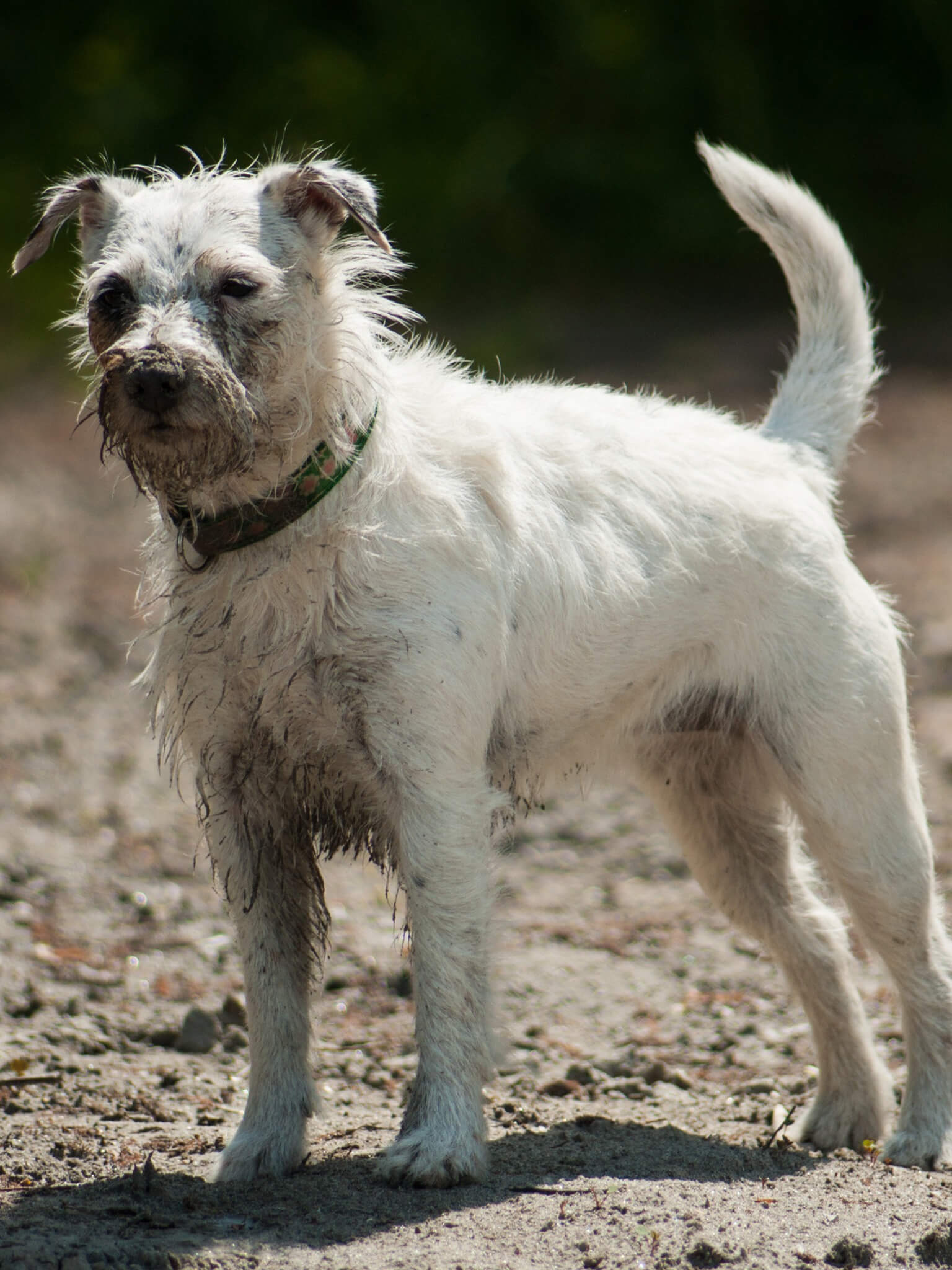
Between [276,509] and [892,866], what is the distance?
2009 mm

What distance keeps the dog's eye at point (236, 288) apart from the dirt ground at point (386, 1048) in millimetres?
1646

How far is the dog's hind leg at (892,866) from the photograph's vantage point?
168 inches

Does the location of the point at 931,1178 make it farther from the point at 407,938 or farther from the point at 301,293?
the point at 301,293

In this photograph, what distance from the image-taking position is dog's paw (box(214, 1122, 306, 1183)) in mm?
3846

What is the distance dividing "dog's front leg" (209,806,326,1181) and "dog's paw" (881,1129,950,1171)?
5.23 ft

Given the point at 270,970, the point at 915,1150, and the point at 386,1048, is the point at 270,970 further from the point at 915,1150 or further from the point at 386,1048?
the point at 915,1150

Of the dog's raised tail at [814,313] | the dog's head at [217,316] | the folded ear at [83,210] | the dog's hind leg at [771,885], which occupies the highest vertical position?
the dog's raised tail at [814,313]

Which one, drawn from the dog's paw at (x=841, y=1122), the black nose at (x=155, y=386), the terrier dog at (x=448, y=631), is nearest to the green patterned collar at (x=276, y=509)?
the terrier dog at (x=448, y=631)

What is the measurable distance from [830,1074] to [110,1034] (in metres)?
2.27

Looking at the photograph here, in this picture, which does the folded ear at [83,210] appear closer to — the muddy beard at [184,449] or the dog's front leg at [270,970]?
the muddy beard at [184,449]

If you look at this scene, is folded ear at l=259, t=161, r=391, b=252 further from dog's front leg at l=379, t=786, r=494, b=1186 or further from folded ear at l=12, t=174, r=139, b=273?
dog's front leg at l=379, t=786, r=494, b=1186

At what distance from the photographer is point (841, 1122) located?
174 inches

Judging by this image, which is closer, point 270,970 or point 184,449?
point 184,449

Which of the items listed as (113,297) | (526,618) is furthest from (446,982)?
(113,297)
